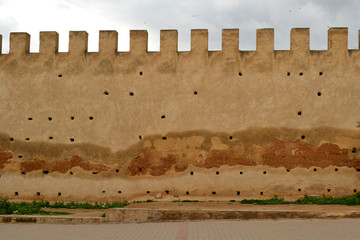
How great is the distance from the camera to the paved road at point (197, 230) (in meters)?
7.04

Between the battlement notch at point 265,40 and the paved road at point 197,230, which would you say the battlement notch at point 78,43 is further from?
the paved road at point 197,230

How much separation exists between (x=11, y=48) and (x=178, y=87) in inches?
228

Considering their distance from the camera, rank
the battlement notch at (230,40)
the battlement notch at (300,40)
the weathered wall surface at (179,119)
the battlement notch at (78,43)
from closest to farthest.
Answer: the weathered wall surface at (179,119) → the battlement notch at (300,40) → the battlement notch at (230,40) → the battlement notch at (78,43)

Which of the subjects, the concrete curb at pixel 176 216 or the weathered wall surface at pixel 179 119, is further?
the weathered wall surface at pixel 179 119

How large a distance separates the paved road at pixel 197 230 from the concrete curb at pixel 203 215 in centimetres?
27

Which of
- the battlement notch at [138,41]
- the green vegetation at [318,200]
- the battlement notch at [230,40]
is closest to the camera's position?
the green vegetation at [318,200]

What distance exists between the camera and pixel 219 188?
43.6 ft

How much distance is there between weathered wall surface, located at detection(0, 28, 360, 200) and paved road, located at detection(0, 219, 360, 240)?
15.2ft

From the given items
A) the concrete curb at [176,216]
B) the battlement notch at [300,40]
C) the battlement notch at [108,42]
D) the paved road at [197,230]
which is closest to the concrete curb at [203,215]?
the concrete curb at [176,216]

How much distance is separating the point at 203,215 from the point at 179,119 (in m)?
5.11

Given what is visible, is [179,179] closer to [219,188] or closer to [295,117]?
[219,188]

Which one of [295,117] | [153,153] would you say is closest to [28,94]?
[153,153]

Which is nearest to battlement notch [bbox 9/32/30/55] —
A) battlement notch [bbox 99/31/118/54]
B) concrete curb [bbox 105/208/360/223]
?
battlement notch [bbox 99/31/118/54]

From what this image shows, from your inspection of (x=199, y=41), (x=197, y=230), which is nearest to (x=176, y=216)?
(x=197, y=230)
